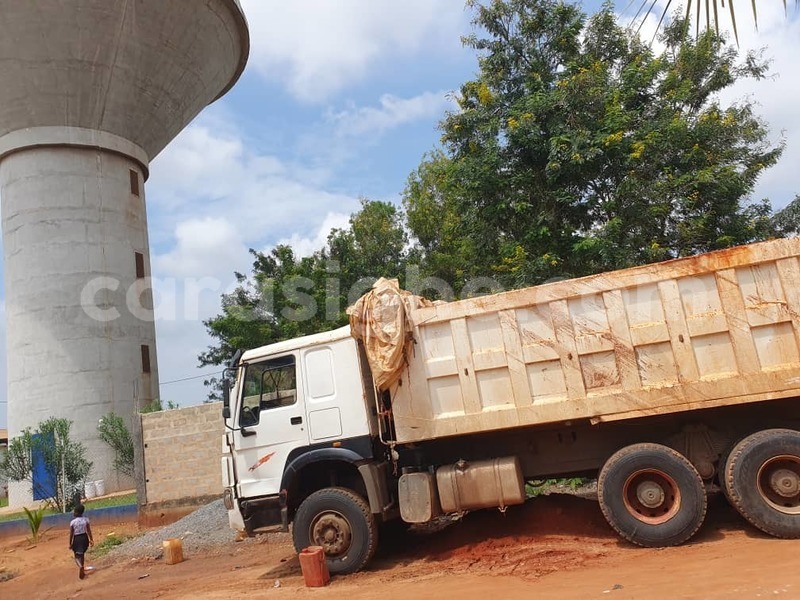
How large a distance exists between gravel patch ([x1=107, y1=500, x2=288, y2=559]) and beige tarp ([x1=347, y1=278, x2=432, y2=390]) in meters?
4.63

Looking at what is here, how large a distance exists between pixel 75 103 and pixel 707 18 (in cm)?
2116

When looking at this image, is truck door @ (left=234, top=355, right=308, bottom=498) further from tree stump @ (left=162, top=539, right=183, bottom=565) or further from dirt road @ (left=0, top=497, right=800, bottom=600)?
tree stump @ (left=162, top=539, right=183, bottom=565)

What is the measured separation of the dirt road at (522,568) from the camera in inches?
202

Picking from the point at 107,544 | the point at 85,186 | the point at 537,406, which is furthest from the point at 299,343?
the point at 85,186

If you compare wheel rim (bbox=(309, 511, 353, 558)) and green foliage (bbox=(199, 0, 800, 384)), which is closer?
wheel rim (bbox=(309, 511, 353, 558))

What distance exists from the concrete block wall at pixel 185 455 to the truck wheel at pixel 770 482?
399 inches

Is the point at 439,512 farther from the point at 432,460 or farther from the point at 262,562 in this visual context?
the point at 262,562

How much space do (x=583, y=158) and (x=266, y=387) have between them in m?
7.11

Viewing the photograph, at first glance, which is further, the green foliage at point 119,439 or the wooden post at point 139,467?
the green foliage at point 119,439

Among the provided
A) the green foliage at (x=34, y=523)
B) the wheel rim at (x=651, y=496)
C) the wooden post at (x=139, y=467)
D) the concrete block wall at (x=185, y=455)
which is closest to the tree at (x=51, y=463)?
the green foliage at (x=34, y=523)

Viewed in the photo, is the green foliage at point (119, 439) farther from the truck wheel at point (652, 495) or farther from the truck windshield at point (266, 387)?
the truck wheel at point (652, 495)

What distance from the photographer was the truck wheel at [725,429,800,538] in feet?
19.6

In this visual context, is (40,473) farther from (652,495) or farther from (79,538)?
(652,495)

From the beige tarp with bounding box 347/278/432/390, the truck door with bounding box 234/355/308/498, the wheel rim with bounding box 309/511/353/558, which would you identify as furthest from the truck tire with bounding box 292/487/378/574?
the beige tarp with bounding box 347/278/432/390
